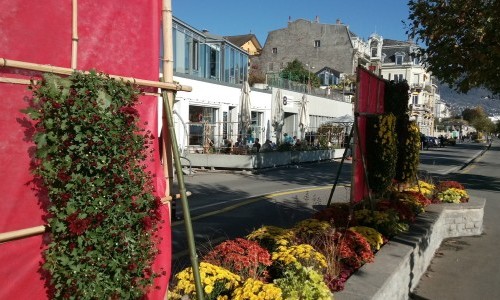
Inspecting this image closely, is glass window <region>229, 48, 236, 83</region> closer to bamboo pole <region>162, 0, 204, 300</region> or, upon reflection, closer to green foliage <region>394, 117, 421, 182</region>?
green foliage <region>394, 117, 421, 182</region>

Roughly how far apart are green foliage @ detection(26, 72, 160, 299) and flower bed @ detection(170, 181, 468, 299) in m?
1.20

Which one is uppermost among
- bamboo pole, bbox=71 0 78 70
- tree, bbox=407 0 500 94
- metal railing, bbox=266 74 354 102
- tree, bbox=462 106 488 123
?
tree, bbox=462 106 488 123

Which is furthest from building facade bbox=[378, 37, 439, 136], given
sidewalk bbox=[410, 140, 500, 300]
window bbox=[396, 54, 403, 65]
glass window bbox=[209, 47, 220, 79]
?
sidewalk bbox=[410, 140, 500, 300]

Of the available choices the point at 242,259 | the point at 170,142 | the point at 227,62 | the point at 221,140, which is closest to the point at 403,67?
the point at 227,62

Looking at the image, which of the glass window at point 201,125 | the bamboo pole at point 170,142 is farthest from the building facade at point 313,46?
the bamboo pole at point 170,142

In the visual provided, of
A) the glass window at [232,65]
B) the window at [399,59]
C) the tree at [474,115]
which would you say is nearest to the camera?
the glass window at [232,65]

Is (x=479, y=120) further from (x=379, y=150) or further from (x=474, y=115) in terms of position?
(x=379, y=150)

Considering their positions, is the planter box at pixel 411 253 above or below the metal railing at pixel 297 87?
below

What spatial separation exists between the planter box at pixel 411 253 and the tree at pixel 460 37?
3686mm

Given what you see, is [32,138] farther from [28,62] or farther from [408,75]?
[408,75]

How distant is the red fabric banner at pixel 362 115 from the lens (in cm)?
728

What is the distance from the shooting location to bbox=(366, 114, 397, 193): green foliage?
824cm

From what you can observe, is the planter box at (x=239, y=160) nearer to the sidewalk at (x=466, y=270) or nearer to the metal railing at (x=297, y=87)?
the sidewalk at (x=466, y=270)

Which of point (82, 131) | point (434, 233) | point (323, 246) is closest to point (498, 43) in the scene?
point (434, 233)
